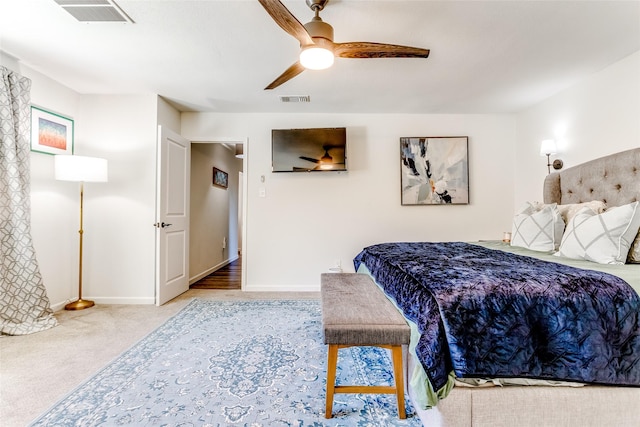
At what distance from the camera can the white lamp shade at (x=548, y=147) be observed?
3.10m

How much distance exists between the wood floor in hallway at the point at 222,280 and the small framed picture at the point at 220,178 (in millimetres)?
1580

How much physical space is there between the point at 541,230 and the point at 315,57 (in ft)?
7.24

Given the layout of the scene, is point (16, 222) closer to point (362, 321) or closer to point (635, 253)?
point (362, 321)

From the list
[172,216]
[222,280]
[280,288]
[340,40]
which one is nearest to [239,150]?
[222,280]

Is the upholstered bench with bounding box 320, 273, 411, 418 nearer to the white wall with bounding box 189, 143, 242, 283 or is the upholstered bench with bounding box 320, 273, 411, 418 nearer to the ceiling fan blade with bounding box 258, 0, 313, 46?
the ceiling fan blade with bounding box 258, 0, 313, 46

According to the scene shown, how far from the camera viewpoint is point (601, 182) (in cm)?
251

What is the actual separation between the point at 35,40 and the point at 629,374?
13.7 feet

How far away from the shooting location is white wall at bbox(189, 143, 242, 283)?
4395mm

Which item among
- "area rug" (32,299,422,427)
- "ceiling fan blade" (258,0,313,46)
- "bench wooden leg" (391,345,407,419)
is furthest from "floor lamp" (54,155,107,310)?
"bench wooden leg" (391,345,407,419)

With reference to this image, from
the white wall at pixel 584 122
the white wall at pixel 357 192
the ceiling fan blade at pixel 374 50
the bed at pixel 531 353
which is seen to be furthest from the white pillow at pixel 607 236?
the white wall at pixel 357 192

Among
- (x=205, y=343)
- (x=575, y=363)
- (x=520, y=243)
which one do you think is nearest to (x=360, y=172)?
(x=520, y=243)

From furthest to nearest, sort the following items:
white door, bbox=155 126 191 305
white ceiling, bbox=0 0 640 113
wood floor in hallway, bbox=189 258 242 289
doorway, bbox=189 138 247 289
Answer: doorway, bbox=189 138 247 289 → wood floor in hallway, bbox=189 258 242 289 → white door, bbox=155 126 191 305 → white ceiling, bbox=0 0 640 113

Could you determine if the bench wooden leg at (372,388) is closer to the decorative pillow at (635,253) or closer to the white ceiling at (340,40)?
the decorative pillow at (635,253)

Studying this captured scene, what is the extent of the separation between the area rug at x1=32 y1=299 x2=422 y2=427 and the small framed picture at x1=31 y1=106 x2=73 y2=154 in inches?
85.2
